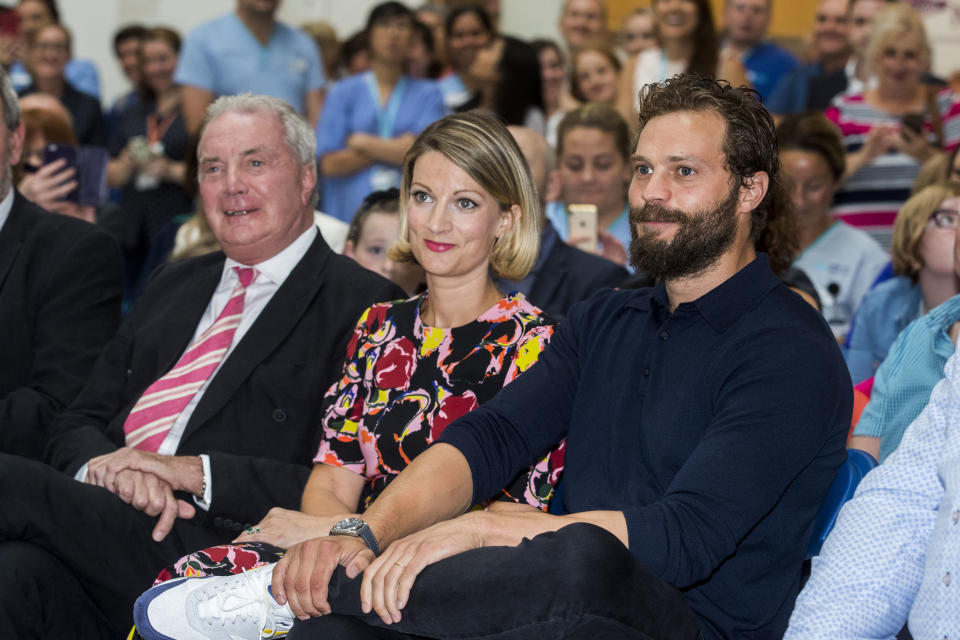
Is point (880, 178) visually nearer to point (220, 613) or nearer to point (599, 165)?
point (599, 165)

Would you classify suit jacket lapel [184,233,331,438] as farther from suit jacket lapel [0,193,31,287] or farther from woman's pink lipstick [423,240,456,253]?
suit jacket lapel [0,193,31,287]

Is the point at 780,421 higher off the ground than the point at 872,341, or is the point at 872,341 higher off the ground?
the point at 780,421

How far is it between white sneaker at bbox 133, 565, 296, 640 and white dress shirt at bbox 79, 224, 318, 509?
730mm

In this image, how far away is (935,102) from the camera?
5082 millimetres

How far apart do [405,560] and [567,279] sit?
178 cm

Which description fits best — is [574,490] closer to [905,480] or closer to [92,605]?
[905,480]

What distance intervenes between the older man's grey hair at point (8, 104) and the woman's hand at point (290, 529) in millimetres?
1509

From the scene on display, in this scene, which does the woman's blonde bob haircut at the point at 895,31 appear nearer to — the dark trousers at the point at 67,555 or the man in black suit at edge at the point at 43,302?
the man in black suit at edge at the point at 43,302

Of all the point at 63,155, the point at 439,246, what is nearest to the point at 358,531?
the point at 439,246

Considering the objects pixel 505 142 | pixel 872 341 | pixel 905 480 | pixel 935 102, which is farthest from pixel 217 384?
pixel 935 102

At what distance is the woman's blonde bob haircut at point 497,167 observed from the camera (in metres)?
2.63

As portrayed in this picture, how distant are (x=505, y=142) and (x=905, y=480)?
1175mm

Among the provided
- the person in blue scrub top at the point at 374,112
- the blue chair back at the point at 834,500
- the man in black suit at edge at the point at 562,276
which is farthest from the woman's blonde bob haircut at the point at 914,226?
the person in blue scrub top at the point at 374,112

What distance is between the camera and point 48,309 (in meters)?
3.16
